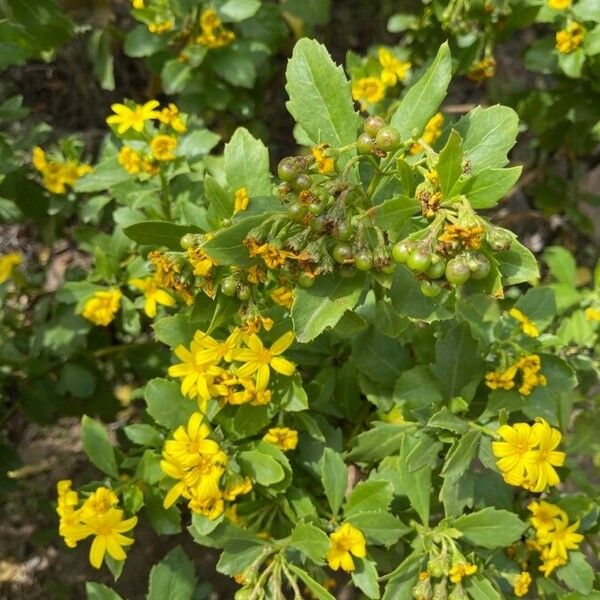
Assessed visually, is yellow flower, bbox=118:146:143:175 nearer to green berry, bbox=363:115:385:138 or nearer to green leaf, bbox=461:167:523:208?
green berry, bbox=363:115:385:138

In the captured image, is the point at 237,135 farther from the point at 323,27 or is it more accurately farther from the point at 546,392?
the point at 323,27

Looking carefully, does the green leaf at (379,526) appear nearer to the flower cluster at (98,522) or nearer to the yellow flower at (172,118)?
the flower cluster at (98,522)

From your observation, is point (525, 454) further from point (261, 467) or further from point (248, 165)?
point (248, 165)

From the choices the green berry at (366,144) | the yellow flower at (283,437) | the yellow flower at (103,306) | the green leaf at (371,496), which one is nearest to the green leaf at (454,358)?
the green leaf at (371,496)

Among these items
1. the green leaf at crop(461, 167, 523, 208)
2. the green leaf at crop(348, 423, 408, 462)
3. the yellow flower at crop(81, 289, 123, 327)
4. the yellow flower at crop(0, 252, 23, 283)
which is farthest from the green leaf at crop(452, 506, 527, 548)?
the yellow flower at crop(0, 252, 23, 283)

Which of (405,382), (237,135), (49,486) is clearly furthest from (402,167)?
(49,486)
